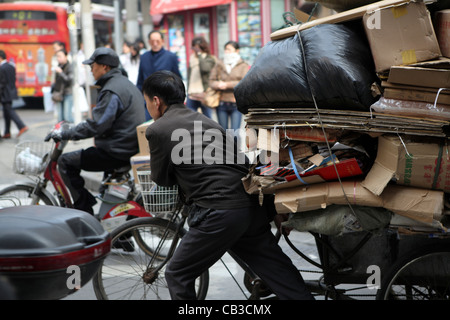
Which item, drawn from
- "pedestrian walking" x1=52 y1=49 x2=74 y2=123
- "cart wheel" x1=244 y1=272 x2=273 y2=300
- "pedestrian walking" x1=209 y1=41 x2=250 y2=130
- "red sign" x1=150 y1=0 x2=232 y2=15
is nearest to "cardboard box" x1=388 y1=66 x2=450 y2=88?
"cart wheel" x1=244 y1=272 x2=273 y2=300

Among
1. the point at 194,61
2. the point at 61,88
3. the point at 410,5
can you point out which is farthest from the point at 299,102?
the point at 61,88

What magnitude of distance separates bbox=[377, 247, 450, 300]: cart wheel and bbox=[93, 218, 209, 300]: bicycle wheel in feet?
3.89

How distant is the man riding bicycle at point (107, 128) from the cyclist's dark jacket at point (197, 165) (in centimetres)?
191

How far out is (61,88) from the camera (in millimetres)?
13016

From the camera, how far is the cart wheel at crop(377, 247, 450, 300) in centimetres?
324

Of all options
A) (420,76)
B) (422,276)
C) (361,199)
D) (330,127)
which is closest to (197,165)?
(330,127)

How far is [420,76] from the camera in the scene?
2.93m

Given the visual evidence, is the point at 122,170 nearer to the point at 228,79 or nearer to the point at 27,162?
the point at 27,162

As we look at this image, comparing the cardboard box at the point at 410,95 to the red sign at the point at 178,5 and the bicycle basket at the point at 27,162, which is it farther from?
the red sign at the point at 178,5

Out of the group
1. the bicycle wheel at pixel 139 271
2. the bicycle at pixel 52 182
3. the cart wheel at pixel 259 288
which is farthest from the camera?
the bicycle at pixel 52 182

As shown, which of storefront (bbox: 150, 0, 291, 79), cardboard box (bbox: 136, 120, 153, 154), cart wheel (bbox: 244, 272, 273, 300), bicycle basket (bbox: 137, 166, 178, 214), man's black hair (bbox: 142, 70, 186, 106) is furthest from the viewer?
storefront (bbox: 150, 0, 291, 79)

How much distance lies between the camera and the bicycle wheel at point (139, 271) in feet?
12.8

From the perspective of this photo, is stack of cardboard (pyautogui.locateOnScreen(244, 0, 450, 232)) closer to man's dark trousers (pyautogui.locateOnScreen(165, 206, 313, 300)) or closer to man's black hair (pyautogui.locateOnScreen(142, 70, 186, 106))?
man's dark trousers (pyautogui.locateOnScreen(165, 206, 313, 300))

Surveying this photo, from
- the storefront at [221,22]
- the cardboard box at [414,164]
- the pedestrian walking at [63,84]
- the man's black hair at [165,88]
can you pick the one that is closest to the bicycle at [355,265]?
the cardboard box at [414,164]
